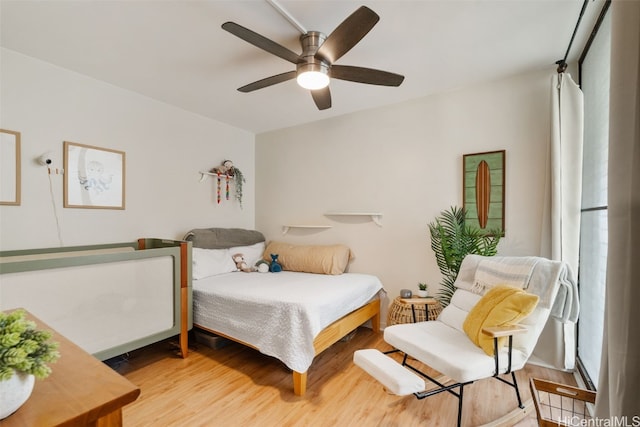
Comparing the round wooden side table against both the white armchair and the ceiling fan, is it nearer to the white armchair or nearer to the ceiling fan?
the white armchair

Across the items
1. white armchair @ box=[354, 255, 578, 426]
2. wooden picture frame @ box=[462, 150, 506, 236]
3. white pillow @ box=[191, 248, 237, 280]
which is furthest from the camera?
white pillow @ box=[191, 248, 237, 280]

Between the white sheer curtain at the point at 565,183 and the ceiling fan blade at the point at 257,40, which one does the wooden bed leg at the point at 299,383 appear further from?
the ceiling fan blade at the point at 257,40

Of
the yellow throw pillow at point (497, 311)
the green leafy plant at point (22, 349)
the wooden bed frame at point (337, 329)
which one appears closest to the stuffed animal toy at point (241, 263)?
the wooden bed frame at point (337, 329)

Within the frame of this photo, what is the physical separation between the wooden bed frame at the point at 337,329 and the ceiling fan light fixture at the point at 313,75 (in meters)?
1.78

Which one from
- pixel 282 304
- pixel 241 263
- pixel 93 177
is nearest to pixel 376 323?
pixel 282 304

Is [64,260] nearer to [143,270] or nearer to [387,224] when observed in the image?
[143,270]

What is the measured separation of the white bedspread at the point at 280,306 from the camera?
2.05m

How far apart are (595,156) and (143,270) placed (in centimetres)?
340

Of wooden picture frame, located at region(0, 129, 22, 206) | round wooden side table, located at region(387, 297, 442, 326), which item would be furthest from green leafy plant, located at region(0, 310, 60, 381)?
round wooden side table, located at region(387, 297, 442, 326)

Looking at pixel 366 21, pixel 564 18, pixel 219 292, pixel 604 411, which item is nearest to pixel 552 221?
pixel 564 18

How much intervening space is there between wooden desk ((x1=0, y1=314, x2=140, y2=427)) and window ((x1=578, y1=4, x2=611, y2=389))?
8.17 feet

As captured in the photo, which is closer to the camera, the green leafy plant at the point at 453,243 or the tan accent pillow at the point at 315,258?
the green leafy plant at the point at 453,243

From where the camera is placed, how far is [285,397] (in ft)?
6.61

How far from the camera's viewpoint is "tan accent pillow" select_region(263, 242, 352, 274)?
322 centimetres
